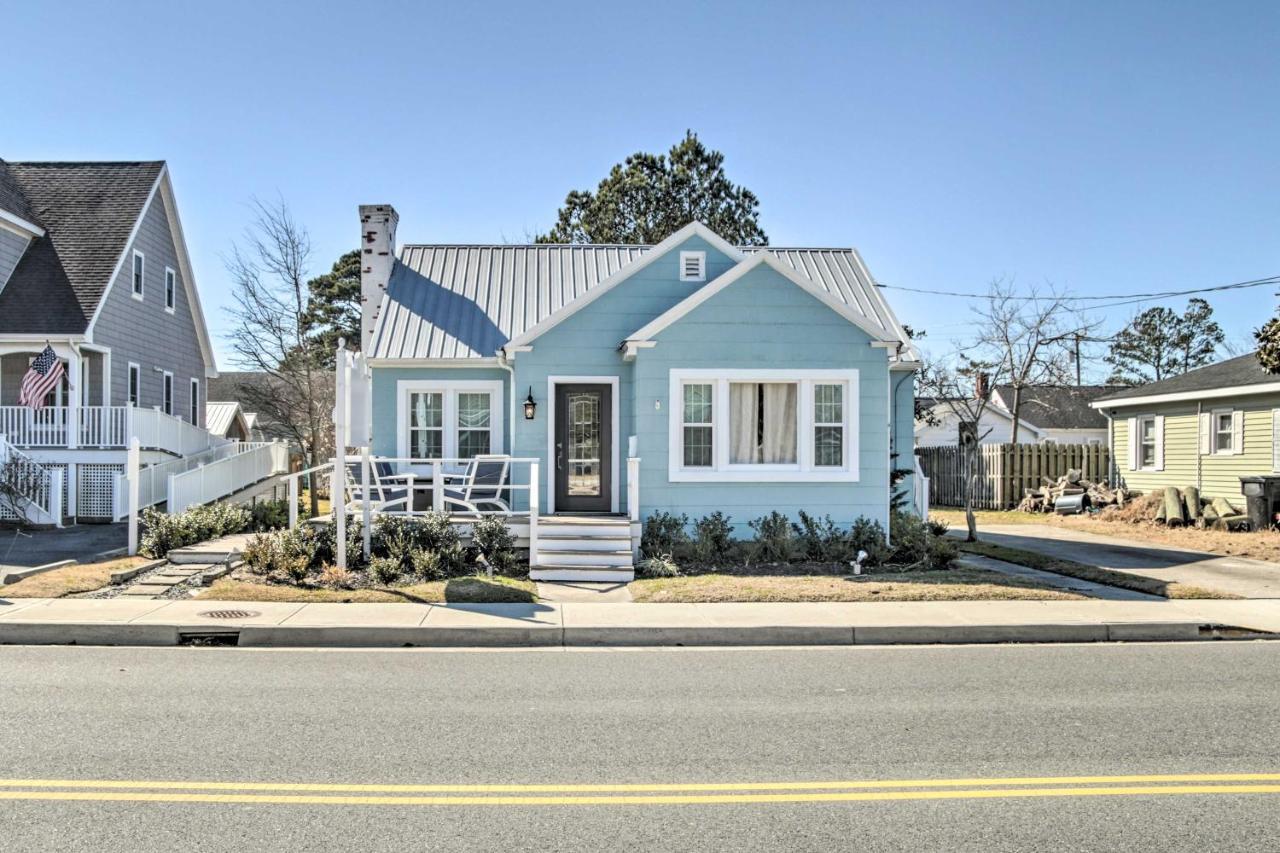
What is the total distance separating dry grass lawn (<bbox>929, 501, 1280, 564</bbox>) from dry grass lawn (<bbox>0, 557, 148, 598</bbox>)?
57.0ft

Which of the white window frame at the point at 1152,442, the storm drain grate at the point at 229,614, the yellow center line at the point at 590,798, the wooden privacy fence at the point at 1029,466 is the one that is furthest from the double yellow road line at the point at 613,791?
the wooden privacy fence at the point at 1029,466

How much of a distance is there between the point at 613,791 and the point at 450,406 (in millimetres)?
11940

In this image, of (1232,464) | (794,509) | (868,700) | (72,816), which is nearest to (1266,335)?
(1232,464)

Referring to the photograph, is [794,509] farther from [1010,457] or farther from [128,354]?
[128,354]

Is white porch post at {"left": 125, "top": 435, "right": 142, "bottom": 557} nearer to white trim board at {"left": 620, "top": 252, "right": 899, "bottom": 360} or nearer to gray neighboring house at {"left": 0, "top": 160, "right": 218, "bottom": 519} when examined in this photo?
gray neighboring house at {"left": 0, "top": 160, "right": 218, "bottom": 519}

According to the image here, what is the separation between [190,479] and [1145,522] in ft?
70.6

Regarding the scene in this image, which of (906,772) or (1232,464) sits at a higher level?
(1232,464)

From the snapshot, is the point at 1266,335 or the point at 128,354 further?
the point at 128,354

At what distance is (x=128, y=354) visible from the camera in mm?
22469

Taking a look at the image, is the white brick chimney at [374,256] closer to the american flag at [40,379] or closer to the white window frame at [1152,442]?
the american flag at [40,379]

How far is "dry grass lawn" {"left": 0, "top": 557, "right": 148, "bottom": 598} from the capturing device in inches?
426

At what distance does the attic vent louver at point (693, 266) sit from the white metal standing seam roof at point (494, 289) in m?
2.29

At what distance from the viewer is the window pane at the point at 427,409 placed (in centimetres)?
1617

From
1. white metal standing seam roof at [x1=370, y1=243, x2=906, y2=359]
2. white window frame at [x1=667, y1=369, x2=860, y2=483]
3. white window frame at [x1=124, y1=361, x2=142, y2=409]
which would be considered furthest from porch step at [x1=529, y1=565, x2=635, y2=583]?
white window frame at [x1=124, y1=361, x2=142, y2=409]
